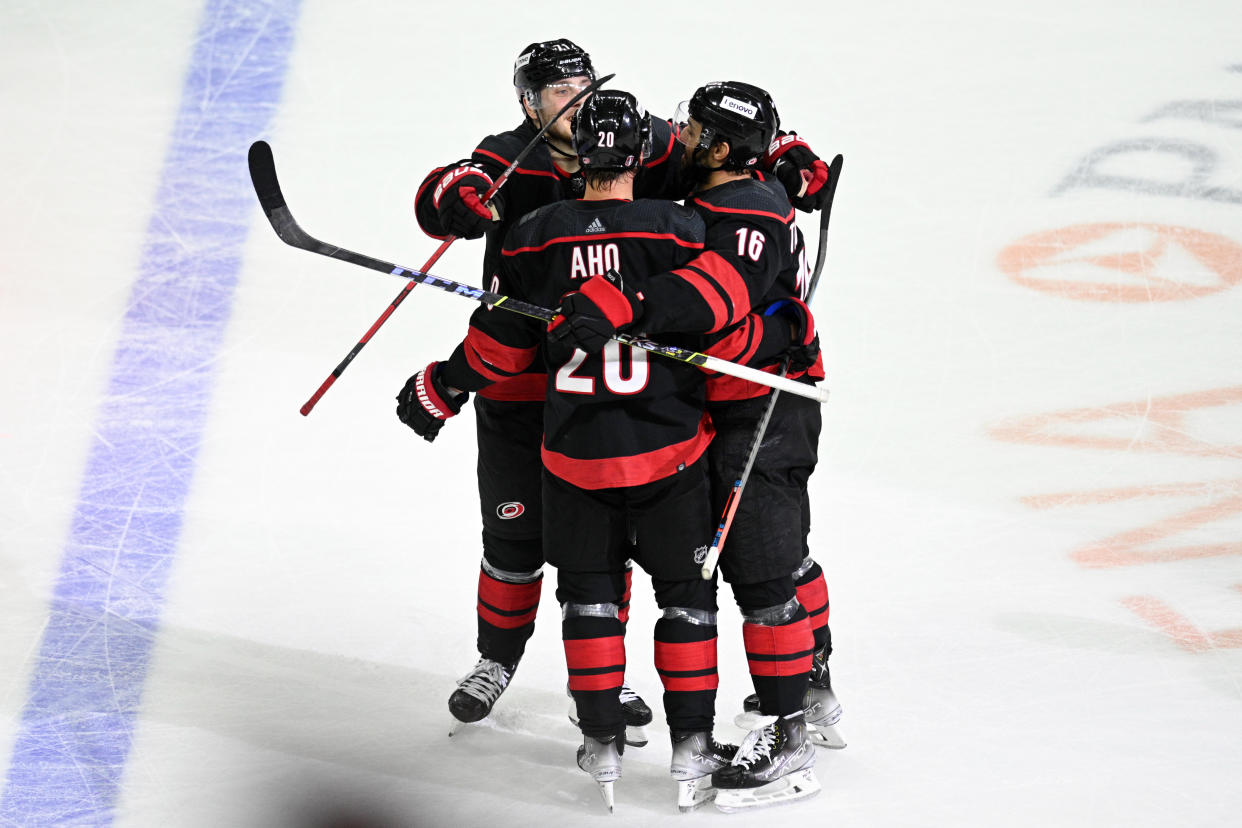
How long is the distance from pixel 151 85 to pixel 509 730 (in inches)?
143

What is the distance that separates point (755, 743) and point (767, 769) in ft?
0.22

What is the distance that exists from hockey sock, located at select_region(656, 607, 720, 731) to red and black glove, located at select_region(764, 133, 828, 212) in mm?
1100

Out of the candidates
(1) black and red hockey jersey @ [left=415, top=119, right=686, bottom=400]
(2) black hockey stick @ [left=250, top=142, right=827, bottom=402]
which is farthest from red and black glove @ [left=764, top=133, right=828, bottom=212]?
(2) black hockey stick @ [left=250, top=142, right=827, bottom=402]

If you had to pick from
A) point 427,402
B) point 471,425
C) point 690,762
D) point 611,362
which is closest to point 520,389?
point 427,402

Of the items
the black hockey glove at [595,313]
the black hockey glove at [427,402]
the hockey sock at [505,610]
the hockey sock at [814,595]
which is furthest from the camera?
the hockey sock at [505,610]

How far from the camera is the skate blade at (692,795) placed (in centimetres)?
322

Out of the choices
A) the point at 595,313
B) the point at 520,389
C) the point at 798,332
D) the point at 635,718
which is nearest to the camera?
the point at 595,313

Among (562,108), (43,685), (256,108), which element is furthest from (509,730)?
(256,108)

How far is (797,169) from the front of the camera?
11.3ft

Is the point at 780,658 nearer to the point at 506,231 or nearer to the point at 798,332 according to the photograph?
the point at 798,332

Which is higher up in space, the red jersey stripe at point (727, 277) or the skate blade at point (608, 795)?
the red jersey stripe at point (727, 277)

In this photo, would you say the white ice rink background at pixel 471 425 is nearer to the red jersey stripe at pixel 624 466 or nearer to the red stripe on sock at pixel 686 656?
the red stripe on sock at pixel 686 656

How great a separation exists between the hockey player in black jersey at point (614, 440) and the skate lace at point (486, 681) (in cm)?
42

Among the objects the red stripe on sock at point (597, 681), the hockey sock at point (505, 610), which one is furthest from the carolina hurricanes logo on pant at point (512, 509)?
the red stripe on sock at point (597, 681)
